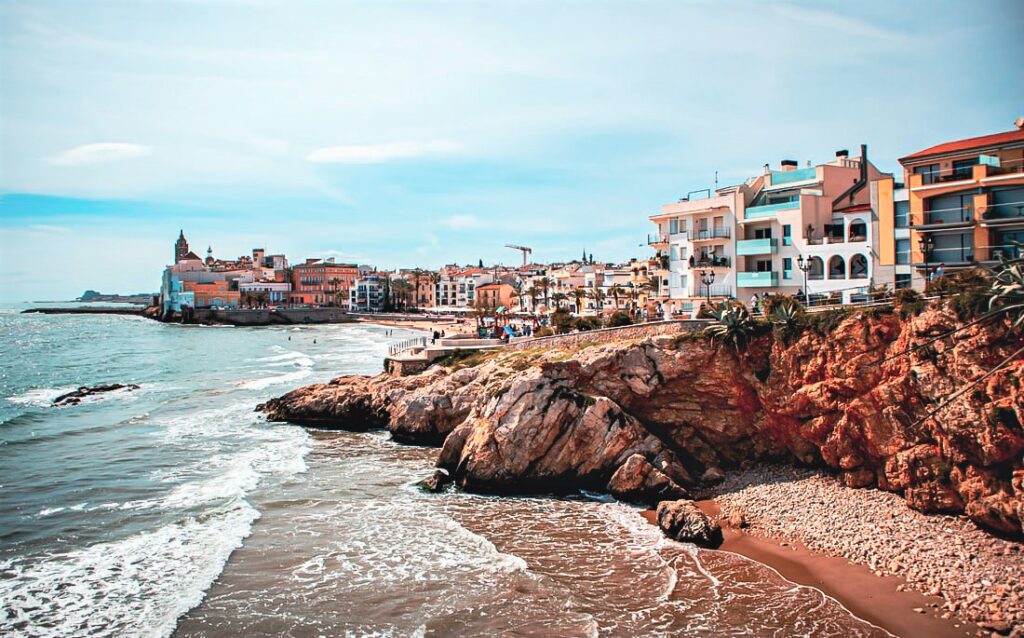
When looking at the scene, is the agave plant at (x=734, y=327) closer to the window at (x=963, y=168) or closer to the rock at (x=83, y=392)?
the window at (x=963, y=168)

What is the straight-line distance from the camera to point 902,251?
32.8m

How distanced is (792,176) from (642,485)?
23.5 m

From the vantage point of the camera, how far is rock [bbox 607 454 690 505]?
25.1 metres

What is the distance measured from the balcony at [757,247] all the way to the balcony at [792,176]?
3.97m

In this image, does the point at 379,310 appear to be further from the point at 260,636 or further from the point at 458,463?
the point at 260,636

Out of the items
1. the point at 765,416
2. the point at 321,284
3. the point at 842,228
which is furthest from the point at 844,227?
the point at 321,284

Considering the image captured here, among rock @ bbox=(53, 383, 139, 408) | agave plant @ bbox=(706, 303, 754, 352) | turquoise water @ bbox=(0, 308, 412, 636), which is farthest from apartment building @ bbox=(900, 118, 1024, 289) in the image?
rock @ bbox=(53, 383, 139, 408)

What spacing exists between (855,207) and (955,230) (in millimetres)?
5606

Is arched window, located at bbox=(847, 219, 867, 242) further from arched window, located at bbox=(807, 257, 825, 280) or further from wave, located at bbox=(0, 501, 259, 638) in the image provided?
wave, located at bbox=(0, 501, 259, 638)

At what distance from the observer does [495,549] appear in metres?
21.3

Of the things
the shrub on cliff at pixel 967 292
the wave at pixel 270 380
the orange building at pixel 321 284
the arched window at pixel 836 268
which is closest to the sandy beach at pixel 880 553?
the shrub on cliff at pixel 967 292

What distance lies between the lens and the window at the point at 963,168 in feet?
99.5

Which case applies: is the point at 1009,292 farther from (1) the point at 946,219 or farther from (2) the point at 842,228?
(2) the point at 842,228

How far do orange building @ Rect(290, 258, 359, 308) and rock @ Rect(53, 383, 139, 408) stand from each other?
11657cm
